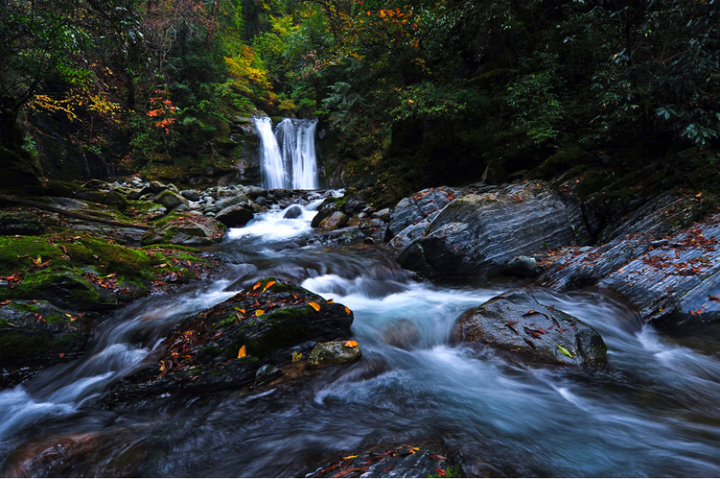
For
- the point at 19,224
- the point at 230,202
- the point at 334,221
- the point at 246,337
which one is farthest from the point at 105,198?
the point at 246,337

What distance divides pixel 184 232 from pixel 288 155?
14357 millimetres

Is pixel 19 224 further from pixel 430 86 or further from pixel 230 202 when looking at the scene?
pixel 430 86

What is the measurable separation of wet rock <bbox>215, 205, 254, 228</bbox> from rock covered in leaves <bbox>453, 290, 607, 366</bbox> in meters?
10.0

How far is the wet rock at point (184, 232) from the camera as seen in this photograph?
8.59 metres

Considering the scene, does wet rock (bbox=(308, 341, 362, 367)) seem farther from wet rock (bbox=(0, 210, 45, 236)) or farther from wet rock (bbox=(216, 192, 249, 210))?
wet rock (bbox=(216, 192, 249, 210))

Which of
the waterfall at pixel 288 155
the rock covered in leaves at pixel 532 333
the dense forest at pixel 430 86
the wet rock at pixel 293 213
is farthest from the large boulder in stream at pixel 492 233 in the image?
the waterfall at pixel 288 155

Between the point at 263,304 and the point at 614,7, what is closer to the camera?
the point at 263,304

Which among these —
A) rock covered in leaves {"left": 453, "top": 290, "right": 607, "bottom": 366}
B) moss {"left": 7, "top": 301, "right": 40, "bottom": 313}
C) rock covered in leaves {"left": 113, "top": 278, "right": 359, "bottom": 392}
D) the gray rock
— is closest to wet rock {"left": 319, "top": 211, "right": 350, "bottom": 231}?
rock covered in leaves {"left": 113, "top": 278, "right": 359, "bottom": 392}

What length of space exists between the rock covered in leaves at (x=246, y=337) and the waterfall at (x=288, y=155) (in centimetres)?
1858

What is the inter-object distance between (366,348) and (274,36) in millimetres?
30878

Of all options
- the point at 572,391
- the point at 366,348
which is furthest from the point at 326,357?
the point at 572,391

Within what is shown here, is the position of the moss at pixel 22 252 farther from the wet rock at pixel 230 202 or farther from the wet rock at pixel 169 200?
the wet rock at pixel 230 202

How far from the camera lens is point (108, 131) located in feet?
57.8

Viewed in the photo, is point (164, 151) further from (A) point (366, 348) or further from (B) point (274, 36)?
(A) point (366, 348)
